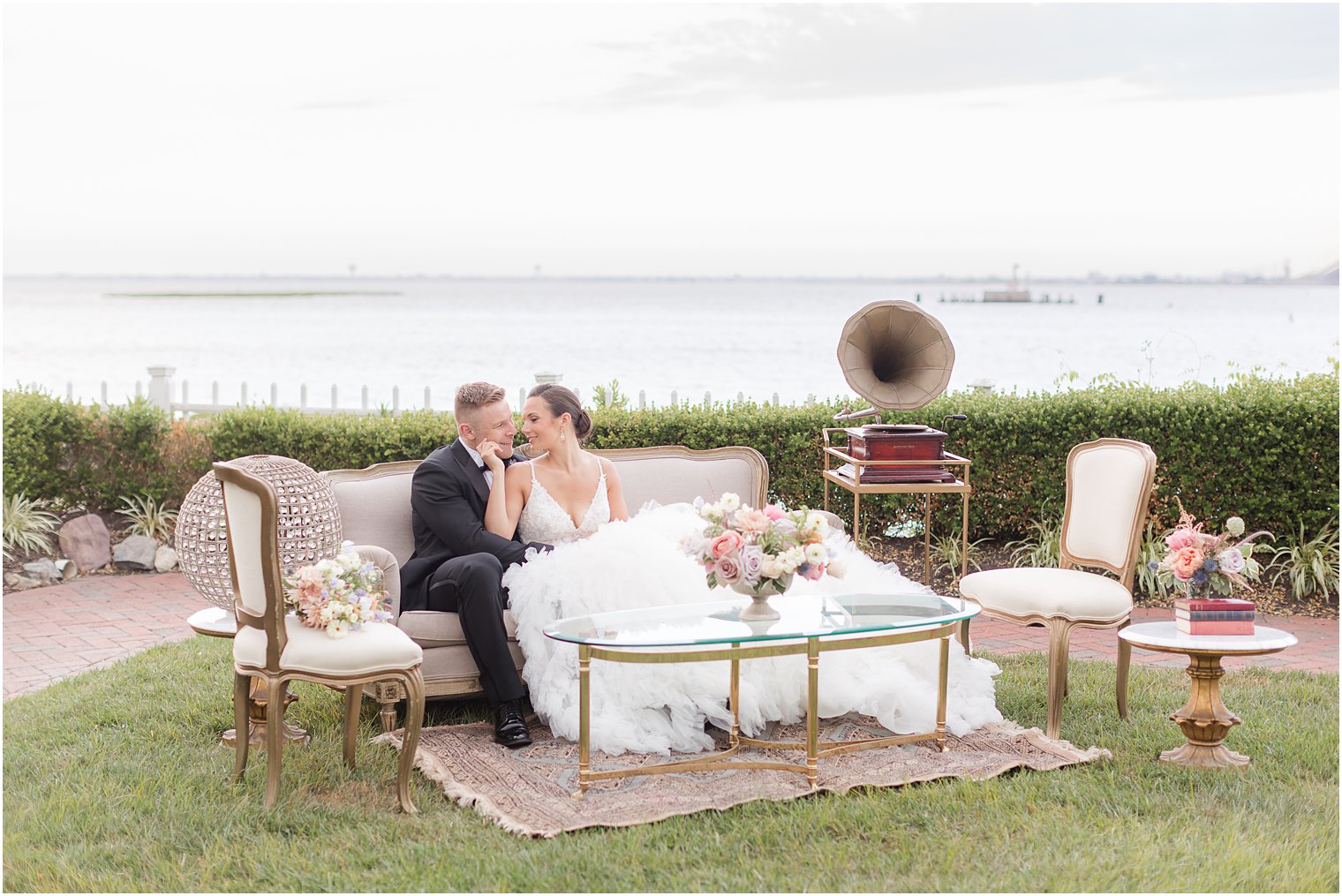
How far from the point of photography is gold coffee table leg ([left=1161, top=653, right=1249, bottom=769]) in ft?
13.5

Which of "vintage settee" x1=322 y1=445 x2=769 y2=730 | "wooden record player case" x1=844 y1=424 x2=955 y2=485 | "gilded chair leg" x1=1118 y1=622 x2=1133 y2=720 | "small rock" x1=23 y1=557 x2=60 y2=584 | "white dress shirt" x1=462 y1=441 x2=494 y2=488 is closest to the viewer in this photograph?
"vintage settee" x1=322 y1=445 x2=769 y2=730

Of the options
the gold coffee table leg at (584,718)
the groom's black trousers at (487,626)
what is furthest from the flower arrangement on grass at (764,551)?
the groom's black trousers at (487,626)

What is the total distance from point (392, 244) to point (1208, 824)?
1498 inches

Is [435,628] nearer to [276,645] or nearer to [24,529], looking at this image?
[276,645]

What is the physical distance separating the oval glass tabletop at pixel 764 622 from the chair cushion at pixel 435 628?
60 cm

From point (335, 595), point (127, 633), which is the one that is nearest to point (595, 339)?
point (127, 633)

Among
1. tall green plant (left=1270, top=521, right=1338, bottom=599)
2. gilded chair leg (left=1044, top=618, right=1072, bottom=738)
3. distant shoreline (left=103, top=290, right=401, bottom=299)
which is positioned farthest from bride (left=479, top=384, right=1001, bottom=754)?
distant shoreline (left=103, top=290, right=401, bottom=299)

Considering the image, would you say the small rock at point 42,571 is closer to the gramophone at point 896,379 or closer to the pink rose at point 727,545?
the gramophone at point 896,379

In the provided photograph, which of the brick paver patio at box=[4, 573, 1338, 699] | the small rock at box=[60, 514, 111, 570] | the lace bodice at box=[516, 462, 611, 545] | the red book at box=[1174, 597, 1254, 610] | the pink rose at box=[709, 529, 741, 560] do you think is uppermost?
the pink rose at box=[709, 529, 741, 560]

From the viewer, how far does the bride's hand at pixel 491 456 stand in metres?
4.76

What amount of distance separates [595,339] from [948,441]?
1536 inches

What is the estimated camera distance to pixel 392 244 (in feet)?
128

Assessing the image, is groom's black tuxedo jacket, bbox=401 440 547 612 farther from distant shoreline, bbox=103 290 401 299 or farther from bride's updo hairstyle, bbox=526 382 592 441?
distant shoreline, bbox=103 290 401 299

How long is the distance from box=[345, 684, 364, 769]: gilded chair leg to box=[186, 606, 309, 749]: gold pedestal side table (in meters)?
0.31
